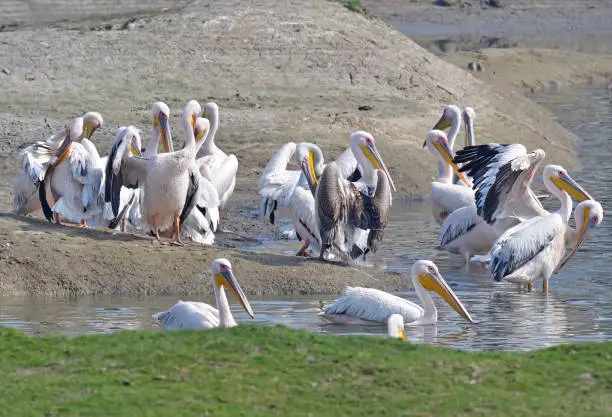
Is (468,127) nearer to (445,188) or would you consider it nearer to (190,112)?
(445,188)

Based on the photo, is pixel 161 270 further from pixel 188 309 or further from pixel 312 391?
pixel 312 391

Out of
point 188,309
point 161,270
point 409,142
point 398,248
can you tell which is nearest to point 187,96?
point 409,142

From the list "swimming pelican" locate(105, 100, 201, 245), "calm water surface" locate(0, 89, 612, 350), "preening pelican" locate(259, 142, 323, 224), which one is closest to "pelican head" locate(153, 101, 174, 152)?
"swimming pelican" locate(105, 100, 201, 245)

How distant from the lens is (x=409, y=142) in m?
18.2

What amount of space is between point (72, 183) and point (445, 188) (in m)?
3.84

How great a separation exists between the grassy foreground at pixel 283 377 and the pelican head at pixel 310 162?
16.4 feet

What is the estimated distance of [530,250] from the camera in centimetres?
1163

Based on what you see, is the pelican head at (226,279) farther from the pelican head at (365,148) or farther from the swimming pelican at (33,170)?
the pelican head at (365,148)

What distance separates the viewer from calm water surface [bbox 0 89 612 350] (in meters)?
9.53

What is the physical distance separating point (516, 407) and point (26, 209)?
24.2ft

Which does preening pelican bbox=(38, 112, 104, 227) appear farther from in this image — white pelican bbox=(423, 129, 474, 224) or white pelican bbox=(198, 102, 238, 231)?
white pelican bbox=(423, 129, 474, 224)

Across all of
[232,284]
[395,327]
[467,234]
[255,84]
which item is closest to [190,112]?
[467,234]

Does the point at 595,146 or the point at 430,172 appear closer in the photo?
the point at 430,172

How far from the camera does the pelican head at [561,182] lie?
41.7ft
